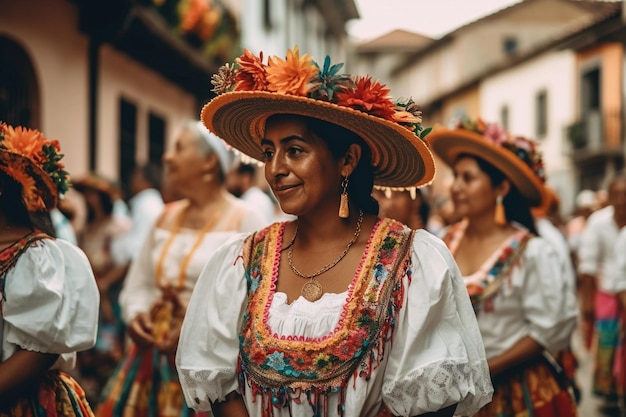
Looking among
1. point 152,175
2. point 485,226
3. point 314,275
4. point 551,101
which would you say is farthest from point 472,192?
point 551,101

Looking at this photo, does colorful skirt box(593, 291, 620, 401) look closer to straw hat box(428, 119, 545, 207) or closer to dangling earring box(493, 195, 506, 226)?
straw hat box(428, 119, 545, 207)

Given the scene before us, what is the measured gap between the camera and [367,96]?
132 inches

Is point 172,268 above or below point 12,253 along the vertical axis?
below

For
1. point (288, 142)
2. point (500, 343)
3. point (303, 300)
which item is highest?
point (288, 142)

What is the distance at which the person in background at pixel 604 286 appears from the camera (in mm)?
9344

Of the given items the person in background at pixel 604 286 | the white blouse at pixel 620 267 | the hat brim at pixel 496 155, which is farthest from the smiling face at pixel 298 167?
the person in background at pixel 604 286

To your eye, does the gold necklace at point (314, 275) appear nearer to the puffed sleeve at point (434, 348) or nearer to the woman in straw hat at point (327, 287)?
the woman in straw hat at point (327, 287)

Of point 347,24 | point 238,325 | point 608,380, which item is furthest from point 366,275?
point 347,24

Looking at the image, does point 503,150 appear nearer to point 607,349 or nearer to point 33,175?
point 33,175

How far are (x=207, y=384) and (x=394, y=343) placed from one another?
666 millimetres

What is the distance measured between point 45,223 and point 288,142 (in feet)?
4.10

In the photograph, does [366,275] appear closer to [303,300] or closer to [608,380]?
[303,300]

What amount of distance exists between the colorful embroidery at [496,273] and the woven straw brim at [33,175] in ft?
6.84

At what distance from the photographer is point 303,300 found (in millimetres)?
3432
